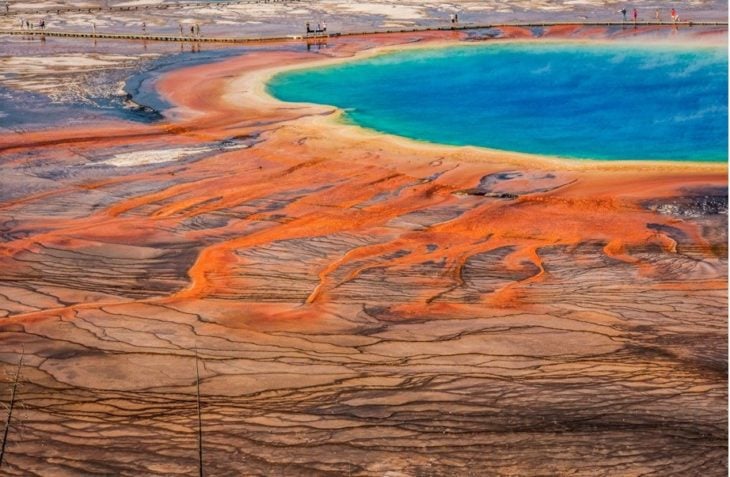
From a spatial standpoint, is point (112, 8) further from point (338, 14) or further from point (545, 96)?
point (545, 96)

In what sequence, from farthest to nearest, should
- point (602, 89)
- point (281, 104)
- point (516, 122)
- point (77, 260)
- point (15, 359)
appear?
1. point (602, 89)
2. point (281, 104)
3. point (516, 122)
4. point (77, 260)
5. point (15, 359)

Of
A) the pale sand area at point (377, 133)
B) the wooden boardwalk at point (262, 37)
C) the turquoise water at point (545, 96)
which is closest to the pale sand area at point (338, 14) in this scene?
the wooden boardwalk at point (262, 37)

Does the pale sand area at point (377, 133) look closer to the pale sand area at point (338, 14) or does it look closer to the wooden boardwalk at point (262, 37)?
the wooden boardwalk at point (262, 37)

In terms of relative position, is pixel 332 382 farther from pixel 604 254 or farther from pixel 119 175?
pixel 119 175

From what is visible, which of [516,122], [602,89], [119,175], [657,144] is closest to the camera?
[119,175]

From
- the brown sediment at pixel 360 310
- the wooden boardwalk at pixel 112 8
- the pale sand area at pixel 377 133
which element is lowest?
the brown sediment at pixel 360 310

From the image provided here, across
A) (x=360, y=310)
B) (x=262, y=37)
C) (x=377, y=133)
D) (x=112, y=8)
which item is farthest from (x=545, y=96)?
(x=112, y=8)

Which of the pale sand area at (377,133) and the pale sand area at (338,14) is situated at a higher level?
the pale sand area at (338,14)

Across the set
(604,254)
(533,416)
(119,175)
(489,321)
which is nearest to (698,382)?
(533,416)
